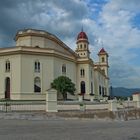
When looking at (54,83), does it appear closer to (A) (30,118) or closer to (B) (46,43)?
(B) (46,43)

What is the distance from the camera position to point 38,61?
50656 millimetres

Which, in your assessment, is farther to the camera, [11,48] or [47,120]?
[11,48]

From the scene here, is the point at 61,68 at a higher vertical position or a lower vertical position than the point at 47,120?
higher

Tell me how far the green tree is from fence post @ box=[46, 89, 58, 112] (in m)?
24.3

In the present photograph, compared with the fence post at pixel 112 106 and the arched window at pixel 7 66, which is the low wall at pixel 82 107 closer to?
the fence post at pixel 112 106

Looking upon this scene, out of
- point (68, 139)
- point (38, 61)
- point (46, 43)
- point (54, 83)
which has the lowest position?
point (68, 139)

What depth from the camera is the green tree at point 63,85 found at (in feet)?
166

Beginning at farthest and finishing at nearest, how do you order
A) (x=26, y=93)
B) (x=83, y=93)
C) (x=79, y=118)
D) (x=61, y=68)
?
(x=83, y=93), (x=61, y=68), (x=26, y=93), (x=79, y=118)

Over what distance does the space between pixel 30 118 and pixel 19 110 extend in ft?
4.29

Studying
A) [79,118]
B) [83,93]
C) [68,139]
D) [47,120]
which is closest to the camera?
[68,139]

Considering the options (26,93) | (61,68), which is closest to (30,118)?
(26,93)

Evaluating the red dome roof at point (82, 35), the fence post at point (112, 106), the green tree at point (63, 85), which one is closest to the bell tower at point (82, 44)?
the red dome roof at point (82, 35)

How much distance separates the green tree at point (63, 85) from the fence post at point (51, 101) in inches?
958

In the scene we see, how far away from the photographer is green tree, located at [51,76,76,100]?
50.6 m
